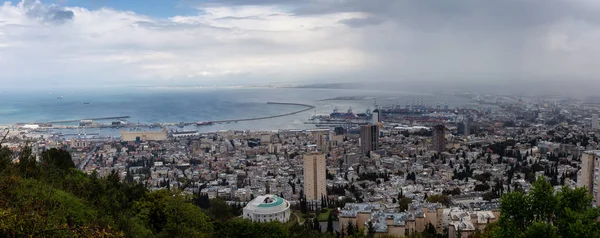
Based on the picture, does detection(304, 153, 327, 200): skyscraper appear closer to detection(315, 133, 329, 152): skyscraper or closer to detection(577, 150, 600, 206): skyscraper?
detection(577, 150, 600, 206): skyscraper

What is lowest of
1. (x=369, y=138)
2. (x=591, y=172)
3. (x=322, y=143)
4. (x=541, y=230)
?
(x=322, y=143)

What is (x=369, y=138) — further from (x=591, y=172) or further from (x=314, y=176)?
(x=591, y=172)

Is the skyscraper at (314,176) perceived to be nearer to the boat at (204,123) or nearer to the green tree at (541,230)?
the green tree at (541,230)

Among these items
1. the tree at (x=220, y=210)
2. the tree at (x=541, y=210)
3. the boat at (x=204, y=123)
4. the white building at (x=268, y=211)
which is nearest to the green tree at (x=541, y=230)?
the tree at (x=541, y=210)

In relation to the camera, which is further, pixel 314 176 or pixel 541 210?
pixel 314 176

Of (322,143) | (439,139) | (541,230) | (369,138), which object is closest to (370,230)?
(541,230)

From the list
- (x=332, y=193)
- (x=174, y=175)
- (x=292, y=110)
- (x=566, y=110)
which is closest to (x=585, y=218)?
(x=332, y=193)

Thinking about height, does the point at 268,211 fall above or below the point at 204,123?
above

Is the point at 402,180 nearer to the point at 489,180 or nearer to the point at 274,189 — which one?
the point at 489,180
